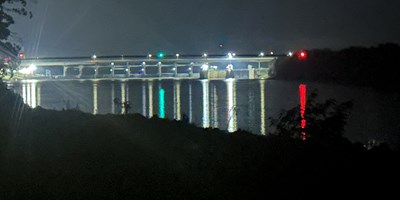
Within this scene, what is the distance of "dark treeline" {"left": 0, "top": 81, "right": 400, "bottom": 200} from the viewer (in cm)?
796

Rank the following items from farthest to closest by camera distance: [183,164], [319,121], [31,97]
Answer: [31,97] → [319,121] → [183,164]

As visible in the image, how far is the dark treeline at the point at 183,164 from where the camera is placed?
7965 mm

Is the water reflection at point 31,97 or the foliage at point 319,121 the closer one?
the foliage at point 319,121

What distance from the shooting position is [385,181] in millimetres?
8453

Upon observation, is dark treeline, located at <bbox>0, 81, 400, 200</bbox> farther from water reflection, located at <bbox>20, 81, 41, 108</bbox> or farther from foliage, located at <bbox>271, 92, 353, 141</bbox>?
water reflection, located at <bbox>20, 81, 41, 108</bbox>

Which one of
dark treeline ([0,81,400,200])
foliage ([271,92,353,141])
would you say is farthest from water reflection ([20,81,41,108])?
foliage ([271,92,353,141])

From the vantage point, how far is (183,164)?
9789mm

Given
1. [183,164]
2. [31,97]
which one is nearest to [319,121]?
[183,164]

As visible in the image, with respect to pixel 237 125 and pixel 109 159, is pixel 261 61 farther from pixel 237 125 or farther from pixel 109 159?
pixel 109 159

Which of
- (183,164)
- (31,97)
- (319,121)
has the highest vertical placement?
(319,121)

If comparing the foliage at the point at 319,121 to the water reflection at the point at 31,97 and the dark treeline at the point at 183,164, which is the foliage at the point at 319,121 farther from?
the water reflection at the point at 31,97

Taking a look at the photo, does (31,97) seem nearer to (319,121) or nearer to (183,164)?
(319,121)

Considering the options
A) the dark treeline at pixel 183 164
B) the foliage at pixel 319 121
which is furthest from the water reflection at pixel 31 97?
the foliage at pixel 319 121

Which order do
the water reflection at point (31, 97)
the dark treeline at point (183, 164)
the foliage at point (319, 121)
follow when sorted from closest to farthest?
the dark treeline at point (183, 164)
the foliage at point (319, 121)
the water reflection at point (31, 97)
